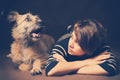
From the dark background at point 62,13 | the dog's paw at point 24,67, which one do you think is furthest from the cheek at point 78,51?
the dog's paw at point 24,67

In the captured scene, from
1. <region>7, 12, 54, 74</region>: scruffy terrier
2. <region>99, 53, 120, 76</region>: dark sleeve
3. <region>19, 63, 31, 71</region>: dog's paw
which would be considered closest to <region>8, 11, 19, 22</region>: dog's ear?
<region>7, 12, 54, 74</region>: scruffy terrier

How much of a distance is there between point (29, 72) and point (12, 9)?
1.08 ft

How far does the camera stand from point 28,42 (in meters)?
1.61

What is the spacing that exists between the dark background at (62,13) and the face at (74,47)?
0.06 m

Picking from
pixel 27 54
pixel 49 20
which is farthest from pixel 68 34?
pixel 27 54

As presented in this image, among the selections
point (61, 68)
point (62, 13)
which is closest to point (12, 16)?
point (62, 13)

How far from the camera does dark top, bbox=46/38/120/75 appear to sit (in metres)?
1.57

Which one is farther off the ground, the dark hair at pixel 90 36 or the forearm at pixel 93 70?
the dark hair at pixel 90 36

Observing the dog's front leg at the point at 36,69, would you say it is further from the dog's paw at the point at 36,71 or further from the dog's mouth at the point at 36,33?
the dog's mouth at the point at 36,33

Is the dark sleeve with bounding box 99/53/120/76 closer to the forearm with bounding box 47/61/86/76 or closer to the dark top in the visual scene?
the dark top

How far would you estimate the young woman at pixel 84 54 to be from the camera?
1.58 metres

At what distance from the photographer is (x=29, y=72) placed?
1586mm

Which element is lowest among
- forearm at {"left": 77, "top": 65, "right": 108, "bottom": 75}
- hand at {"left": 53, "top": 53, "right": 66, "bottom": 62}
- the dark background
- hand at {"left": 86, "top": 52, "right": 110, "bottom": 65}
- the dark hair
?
forearm at {"left": 77, "top": 65, "right": 108, "bottom": 75}

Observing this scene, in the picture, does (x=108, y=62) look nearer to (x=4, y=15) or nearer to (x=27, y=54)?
(x=27, y=54)
